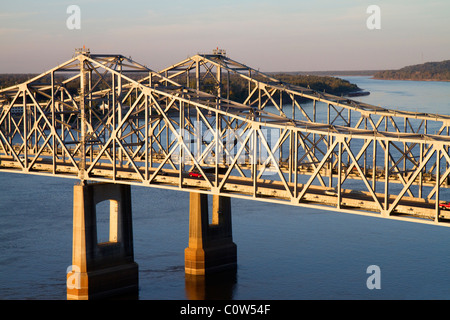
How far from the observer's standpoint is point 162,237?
56.6 metres

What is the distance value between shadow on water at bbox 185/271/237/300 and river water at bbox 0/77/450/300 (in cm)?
12

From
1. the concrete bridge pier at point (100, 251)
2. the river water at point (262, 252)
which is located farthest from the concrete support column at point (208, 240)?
the concrete bridge pier at point (100, 251)

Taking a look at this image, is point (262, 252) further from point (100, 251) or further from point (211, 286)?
point (100, 251)

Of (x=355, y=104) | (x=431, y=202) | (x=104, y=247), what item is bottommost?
(x=104, y=247)

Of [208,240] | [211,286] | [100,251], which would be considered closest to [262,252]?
[208,240]

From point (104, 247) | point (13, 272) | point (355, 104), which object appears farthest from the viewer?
point (355, 104)

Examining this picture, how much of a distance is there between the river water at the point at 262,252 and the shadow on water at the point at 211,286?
0.12 meters

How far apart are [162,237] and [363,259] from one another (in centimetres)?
1407

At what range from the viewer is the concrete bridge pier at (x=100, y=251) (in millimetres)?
42844

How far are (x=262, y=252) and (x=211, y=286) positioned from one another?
23.7 feet

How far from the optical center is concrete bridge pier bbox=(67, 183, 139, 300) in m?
42.8

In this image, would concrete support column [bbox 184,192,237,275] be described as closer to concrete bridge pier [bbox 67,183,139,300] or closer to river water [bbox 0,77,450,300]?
river water [bbox 0,77,450,300]
